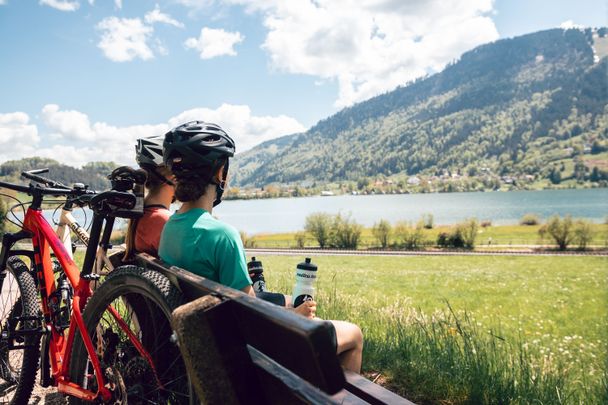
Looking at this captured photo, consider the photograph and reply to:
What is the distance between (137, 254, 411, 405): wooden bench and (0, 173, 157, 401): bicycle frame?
94cm

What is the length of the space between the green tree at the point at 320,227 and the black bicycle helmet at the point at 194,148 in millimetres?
49392

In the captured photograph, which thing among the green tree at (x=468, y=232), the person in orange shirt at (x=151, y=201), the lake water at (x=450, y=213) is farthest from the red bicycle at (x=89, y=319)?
the lake water at (x=450, y=213)

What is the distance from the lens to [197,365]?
1380mm

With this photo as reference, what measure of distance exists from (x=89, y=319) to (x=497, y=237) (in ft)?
189

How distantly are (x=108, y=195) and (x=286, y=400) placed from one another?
1951 mm

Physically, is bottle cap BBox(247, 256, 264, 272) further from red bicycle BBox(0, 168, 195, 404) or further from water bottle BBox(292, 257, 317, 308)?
red bicycle BBox(0, 168, 195, 404)

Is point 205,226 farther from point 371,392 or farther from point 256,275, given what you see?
point 256,275

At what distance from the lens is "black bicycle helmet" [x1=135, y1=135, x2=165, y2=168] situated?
10.9 feet

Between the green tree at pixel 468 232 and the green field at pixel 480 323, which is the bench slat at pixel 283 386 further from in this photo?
the green tree at pixel 468 232

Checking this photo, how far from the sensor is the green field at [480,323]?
344 cm

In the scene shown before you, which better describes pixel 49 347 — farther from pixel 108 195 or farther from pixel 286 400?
pixel 286 400

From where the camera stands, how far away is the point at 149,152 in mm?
3348

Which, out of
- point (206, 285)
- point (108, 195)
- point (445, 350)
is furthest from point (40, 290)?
point (445, 350)

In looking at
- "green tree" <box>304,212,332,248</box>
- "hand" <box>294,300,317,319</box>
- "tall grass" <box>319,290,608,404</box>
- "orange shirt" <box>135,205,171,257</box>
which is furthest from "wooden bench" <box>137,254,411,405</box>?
"green tree" <box>304,212,332,248</box>
